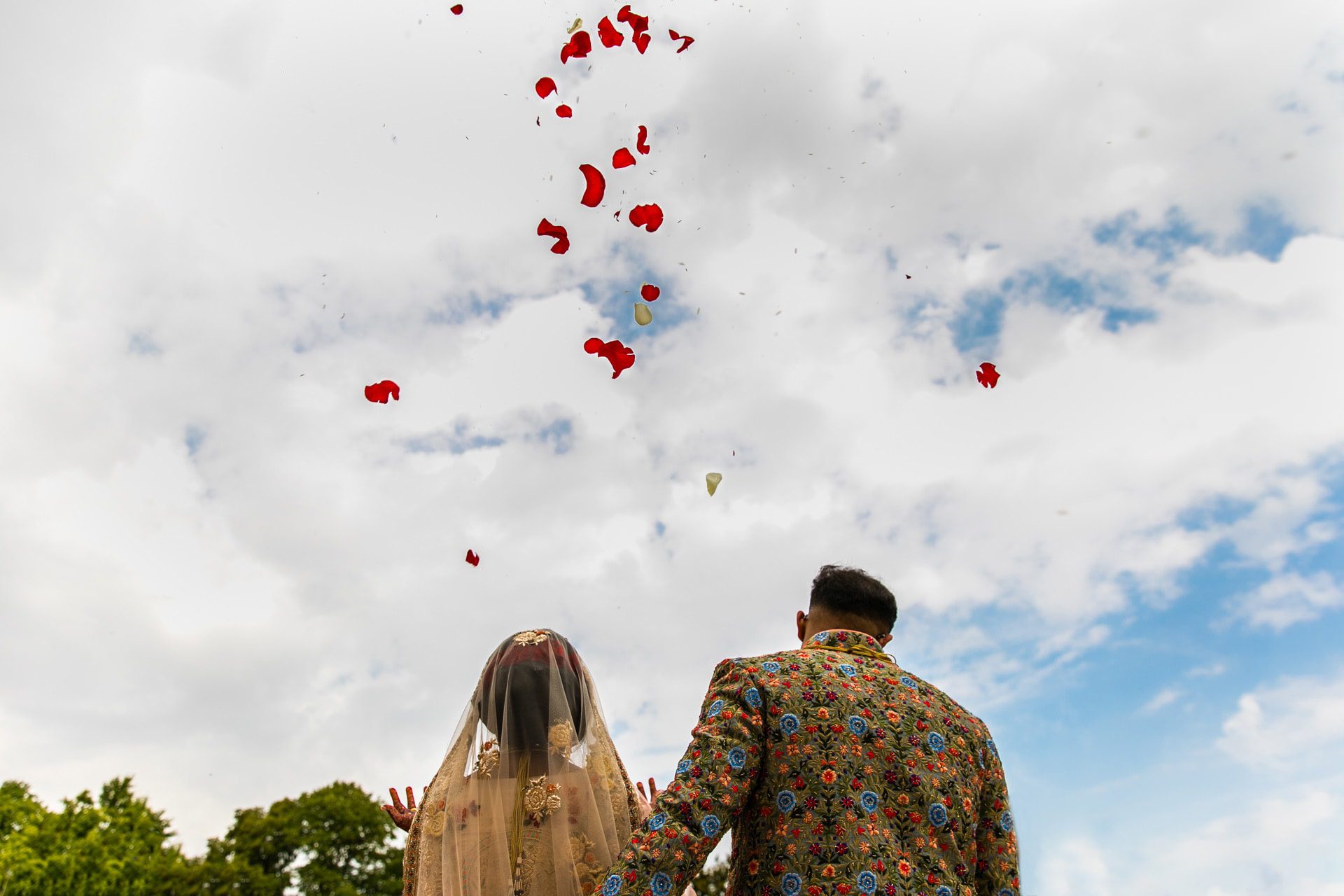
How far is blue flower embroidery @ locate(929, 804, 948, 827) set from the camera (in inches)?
121

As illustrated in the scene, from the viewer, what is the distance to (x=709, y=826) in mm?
2906

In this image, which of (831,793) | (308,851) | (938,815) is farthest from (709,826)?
(308,851)

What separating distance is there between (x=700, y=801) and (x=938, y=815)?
779mm

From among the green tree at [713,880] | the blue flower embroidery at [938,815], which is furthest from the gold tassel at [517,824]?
the green tree at [713,880]

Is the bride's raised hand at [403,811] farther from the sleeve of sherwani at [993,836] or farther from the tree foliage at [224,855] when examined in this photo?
the tree foliage at [224,855]

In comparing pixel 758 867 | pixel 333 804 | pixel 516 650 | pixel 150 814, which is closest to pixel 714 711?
pixel 758 867

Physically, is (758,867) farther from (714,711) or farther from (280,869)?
(280,869)

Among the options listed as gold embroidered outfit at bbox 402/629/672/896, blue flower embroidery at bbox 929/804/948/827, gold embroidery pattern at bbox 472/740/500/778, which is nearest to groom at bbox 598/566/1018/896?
blue flower embroidery at bbox 929/804/948/827

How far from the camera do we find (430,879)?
376cm

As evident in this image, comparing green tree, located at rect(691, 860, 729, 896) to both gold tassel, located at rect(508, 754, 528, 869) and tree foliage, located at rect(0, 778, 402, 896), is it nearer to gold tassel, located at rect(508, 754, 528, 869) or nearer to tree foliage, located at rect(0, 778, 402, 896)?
tree foliage, located at rect(0, 778, 402, 896)

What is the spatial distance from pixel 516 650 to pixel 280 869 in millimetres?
31842

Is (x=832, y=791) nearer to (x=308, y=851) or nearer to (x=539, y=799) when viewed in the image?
(x=539, y=799)

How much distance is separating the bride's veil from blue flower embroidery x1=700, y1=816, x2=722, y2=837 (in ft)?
3.19

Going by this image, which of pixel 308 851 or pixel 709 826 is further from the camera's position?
pixel 308 851
